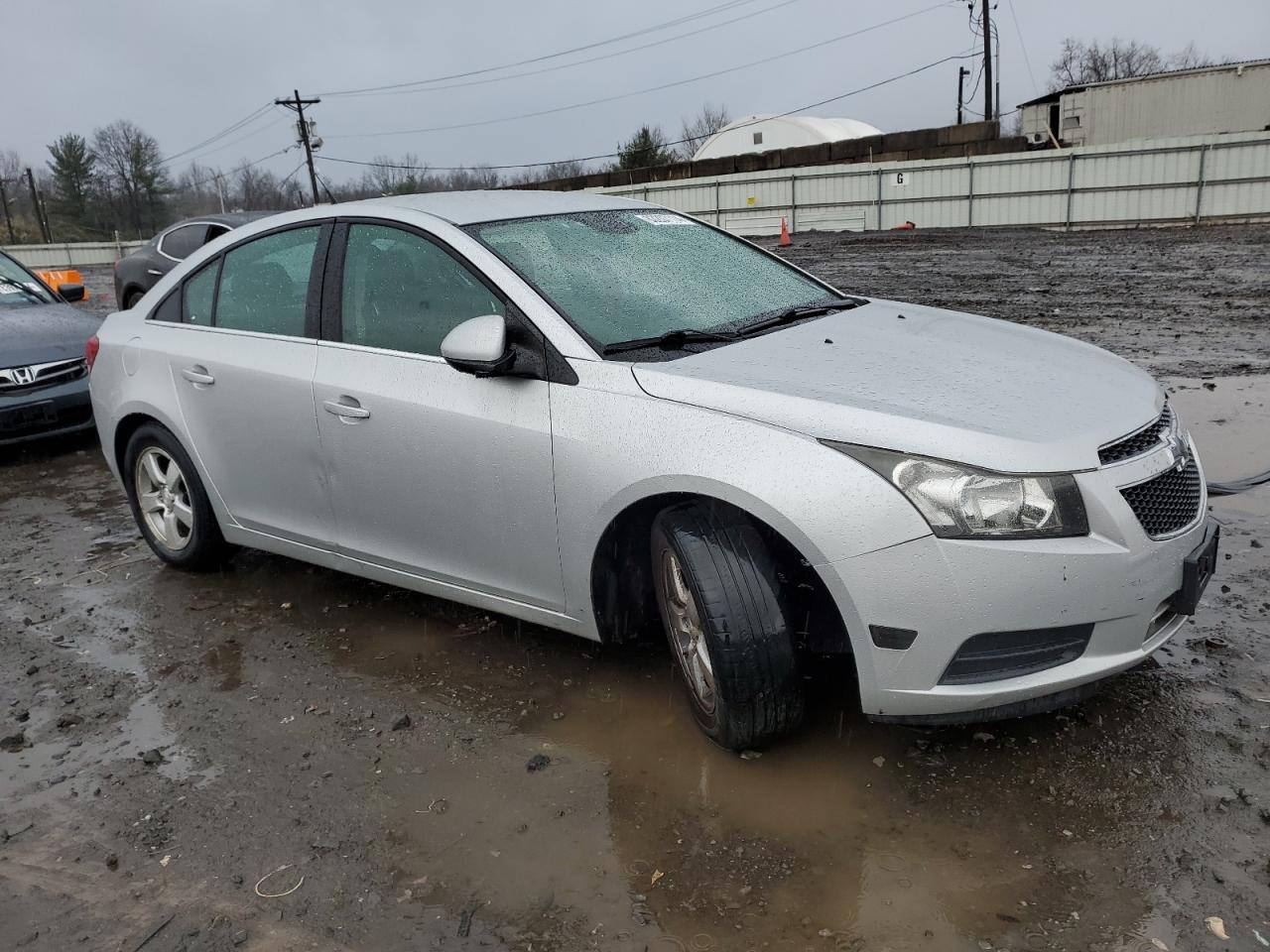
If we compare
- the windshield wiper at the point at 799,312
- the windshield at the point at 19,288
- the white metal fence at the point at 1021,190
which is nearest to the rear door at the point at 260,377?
the windshield wiper at the point at 799,312

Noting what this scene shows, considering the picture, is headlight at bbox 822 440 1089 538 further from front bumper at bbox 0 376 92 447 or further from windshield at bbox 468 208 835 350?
front bumper at bbox 0 376 92 447

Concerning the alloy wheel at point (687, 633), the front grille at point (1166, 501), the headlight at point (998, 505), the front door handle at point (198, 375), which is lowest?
the alloy wheel at point (687, 633)

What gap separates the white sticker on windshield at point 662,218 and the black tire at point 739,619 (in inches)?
65.0

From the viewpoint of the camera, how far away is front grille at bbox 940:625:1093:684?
9.05 feet

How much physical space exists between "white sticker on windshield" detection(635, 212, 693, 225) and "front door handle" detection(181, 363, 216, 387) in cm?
193

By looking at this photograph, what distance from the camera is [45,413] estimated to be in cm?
761

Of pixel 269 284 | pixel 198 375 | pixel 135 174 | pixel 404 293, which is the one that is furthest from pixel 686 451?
pixel 135 174

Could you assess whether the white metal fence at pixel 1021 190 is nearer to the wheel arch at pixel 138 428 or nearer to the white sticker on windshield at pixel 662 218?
the white sticker on windshield at pixel 662 218

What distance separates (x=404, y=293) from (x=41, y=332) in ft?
18.1

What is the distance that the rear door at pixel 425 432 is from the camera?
3459mm

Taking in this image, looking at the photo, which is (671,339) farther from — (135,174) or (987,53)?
(135,174)

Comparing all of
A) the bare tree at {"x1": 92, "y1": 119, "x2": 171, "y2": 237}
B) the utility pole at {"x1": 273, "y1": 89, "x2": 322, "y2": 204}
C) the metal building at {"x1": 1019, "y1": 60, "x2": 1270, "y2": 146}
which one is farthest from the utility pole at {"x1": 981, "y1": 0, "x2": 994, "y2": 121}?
the bare tree at {"x1": 92, "y1": 119, "x2": 171, "y2": 237}

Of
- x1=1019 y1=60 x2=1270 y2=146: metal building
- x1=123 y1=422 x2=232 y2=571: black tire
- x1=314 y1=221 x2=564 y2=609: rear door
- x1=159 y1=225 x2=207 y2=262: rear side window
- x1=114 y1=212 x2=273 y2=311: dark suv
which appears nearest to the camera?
x1=314 y1=221 x2=564 y2=609: rear door

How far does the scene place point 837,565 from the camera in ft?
9.16
